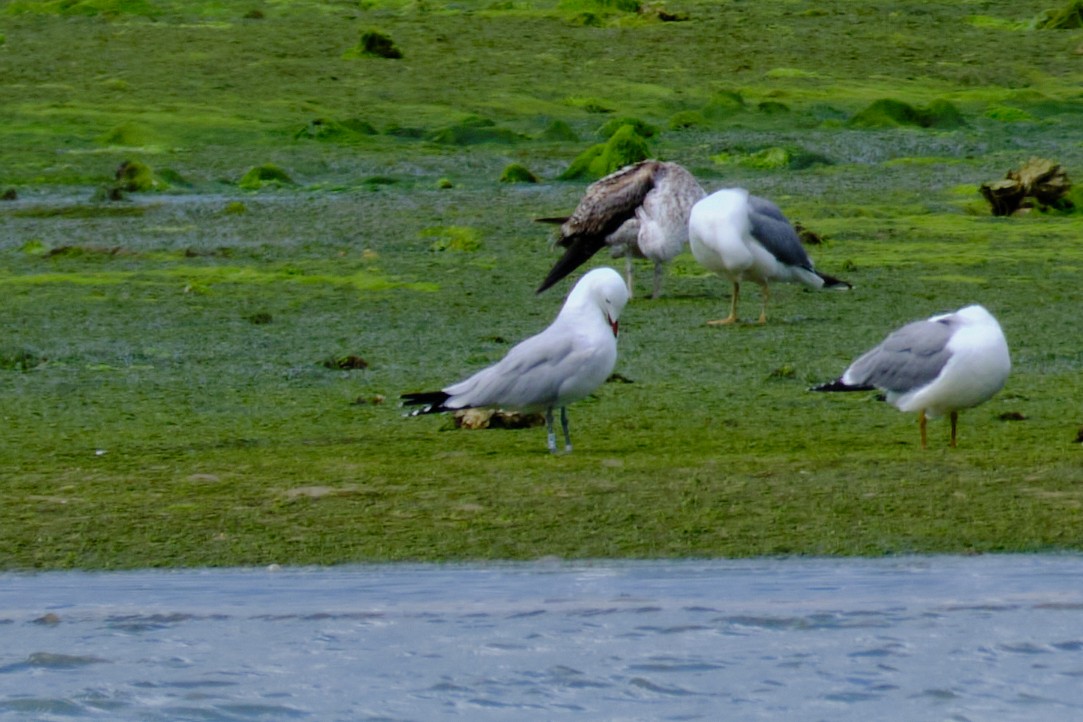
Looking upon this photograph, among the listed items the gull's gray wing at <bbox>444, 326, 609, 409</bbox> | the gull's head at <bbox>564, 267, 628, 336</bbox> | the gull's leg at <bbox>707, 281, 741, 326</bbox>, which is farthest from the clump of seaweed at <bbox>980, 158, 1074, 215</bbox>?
the gull's gray wing at <bbox>444, 326, 609, 409</bbox>

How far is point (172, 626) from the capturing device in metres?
5.76

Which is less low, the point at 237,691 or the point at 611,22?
the point at 611,22

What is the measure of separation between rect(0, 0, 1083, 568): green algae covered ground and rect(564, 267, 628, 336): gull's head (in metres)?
0.51

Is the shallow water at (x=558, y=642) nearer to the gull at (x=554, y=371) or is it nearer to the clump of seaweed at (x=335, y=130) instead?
the gull at (x=554, y=371)

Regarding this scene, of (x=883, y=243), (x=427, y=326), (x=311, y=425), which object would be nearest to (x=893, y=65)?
(x=883, y=243)

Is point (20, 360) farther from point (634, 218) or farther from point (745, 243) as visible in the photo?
point (634, 218)

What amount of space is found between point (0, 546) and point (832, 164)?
13.5 m

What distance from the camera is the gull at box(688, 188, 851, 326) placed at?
11414mm

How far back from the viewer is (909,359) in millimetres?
7773

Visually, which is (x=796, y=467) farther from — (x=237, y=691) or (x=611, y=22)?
(x=611, y=22)

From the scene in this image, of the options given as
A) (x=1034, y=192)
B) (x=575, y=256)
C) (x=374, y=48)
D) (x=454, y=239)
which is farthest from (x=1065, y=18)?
(x=575, y=256)

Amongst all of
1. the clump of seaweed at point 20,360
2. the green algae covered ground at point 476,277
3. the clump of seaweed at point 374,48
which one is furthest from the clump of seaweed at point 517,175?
the clump of seaweed at point 20,360

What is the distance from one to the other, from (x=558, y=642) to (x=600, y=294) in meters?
2.43

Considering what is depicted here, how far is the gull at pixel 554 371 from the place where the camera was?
24.8ft
